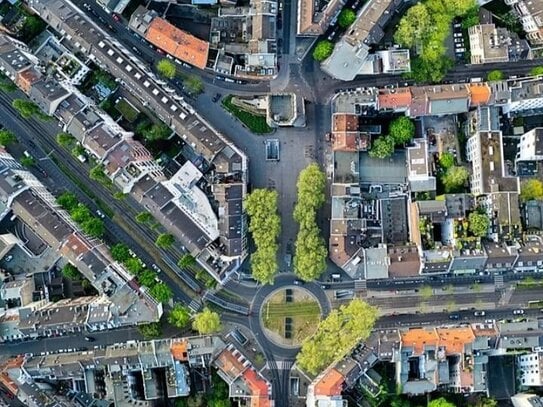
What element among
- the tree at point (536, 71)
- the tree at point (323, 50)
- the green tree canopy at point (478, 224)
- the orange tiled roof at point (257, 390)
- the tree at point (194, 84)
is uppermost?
the tree at point (323, 50)

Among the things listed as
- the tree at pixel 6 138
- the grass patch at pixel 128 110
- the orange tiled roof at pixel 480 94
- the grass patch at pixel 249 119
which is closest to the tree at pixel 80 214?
the tree at pixel 6 138

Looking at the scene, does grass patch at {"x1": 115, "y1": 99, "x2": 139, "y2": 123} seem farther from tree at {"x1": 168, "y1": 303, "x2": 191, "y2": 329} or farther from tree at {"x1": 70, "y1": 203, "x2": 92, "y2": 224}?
tree at {"x1": 168, "y1": 303, "x2": 191, "y2": 329}

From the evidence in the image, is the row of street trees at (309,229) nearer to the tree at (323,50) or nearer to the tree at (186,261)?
the tree at (186,261)

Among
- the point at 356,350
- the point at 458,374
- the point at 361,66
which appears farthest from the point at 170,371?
the point at 361,66

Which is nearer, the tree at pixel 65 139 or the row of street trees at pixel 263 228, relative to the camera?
the row of street trees at pixel 263 228

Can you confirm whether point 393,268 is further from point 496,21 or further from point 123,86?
point 123,86

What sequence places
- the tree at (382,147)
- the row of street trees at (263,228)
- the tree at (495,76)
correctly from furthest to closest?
the tree at (495,76) < the tree at (382,147) < the row of street trees at (263,228)

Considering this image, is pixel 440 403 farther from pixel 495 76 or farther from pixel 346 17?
pixel 346 17
